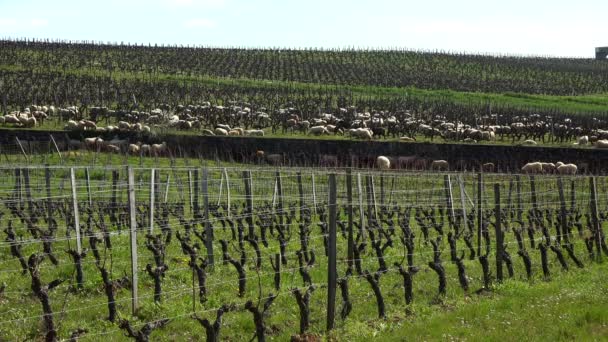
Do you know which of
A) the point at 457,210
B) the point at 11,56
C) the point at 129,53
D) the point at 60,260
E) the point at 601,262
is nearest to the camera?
the point at 60,260

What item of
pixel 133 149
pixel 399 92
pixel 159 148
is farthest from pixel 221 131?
pixel 399 92

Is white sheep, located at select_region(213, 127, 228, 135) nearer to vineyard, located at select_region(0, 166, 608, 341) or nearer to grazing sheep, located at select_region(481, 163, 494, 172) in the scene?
grazing sheep, located at select_region(481, 163, 494, 172)

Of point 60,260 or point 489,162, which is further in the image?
point 489,162

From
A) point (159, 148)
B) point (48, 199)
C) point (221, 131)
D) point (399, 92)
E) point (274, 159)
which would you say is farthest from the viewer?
point (399, 92)

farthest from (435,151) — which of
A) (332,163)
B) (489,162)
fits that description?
(332,163)

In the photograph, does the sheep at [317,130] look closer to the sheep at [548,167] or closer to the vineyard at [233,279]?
the sheep at [548,167]

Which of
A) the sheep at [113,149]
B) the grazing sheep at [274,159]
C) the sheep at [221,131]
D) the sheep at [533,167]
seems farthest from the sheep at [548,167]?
the sheep at [113,149]

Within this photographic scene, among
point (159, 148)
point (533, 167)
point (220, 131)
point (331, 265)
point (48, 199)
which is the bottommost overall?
point (533, 167)

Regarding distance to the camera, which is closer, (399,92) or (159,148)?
(159,148)

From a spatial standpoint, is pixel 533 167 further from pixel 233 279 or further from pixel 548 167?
pixel 233 279

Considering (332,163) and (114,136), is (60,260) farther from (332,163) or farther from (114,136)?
(114,136)

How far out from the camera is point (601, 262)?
1567cm

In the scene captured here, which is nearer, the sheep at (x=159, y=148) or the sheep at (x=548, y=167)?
the sheep at (x=548, y=167)

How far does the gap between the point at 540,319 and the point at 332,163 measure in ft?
89.8
